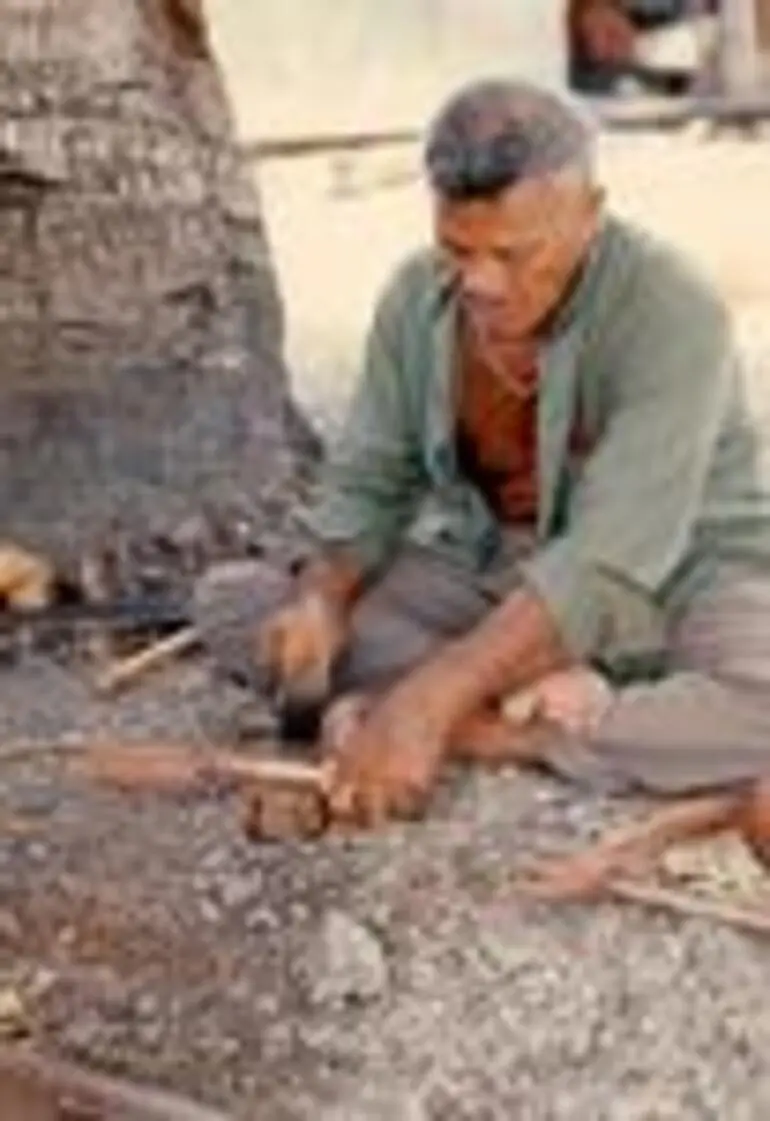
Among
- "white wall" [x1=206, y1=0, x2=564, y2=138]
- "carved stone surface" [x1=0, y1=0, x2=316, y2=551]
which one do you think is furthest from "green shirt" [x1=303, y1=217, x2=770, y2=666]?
"white wall" [x1=206, y1=0, x2=564, y2=138]

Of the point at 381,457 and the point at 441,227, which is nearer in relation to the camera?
the point at 441,227

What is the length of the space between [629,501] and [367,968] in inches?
35.4

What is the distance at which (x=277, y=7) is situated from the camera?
10.0 m

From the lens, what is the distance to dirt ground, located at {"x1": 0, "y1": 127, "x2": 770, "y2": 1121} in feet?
13.4

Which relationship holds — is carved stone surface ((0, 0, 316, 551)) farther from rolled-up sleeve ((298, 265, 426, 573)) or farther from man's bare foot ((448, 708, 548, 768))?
man's bare foot ((448, 708, 548, 768))

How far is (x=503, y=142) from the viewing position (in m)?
4.71

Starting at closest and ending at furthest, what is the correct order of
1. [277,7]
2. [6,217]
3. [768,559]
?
[768,559] < [6,217] < [277,7]

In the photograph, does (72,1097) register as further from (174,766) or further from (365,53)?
(365,53)

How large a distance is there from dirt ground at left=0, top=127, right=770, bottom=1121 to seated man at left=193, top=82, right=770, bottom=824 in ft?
0.50

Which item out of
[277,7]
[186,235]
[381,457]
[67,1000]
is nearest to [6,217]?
[186,235]

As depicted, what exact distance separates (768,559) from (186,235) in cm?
190

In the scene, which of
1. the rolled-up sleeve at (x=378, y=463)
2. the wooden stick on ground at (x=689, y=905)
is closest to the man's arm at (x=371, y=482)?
the rolled-up sleeve at (x=378, y=463)

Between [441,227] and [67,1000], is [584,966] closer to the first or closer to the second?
[67,1000]

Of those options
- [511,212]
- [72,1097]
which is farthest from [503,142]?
[72,1097]
